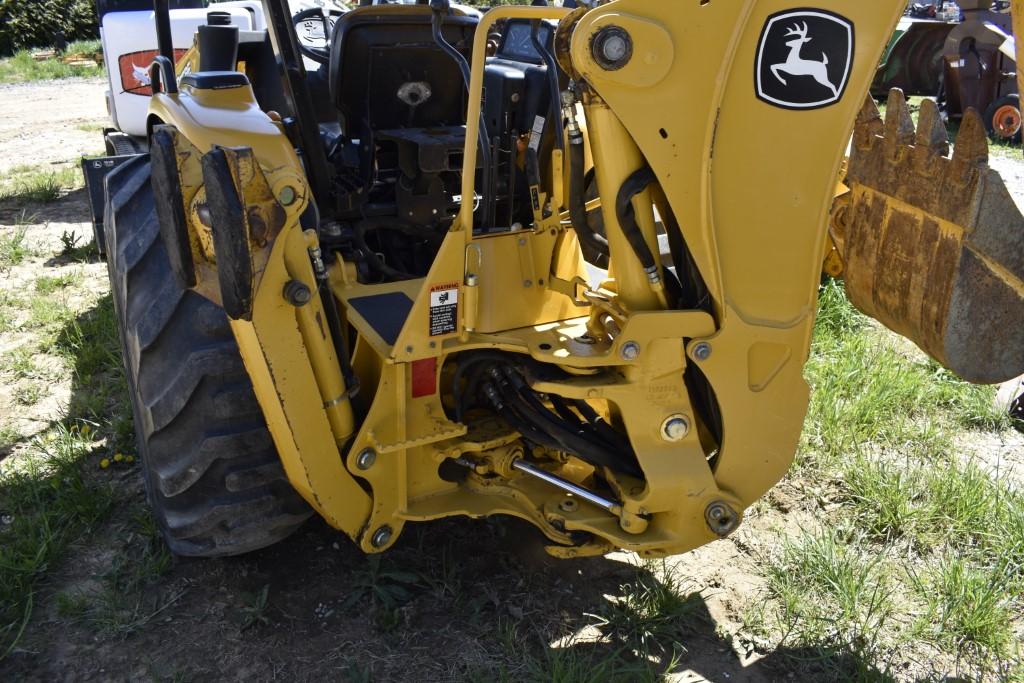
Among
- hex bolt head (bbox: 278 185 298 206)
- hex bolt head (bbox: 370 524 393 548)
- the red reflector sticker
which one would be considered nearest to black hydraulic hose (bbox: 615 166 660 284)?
the red reflector sticker

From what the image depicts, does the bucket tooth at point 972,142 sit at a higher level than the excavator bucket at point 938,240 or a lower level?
higher

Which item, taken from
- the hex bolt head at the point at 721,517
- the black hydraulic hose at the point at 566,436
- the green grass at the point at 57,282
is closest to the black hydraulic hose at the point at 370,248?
the black hydraulic hose at the point at 566,436

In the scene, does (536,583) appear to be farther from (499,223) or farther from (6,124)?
(6,124)

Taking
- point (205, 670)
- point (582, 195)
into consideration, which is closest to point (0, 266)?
point (205, 670)

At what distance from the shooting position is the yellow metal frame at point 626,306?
209cm

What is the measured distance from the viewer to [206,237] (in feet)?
6.89

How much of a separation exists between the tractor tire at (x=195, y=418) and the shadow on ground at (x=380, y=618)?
25 cm

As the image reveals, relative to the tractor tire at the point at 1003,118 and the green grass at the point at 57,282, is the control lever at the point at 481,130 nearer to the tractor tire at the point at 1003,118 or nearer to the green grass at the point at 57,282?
the green grass at the point at 57,282

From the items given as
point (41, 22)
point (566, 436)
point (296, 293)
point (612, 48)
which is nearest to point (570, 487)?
point (566, 436)

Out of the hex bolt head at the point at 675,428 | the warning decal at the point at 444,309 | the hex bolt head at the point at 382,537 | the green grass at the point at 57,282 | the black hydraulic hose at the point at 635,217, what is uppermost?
the black hydraulic hose at the point at 635,217

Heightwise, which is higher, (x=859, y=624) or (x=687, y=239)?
(x=687, y=239)

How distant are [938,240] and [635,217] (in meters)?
0.77

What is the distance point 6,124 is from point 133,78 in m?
5.67

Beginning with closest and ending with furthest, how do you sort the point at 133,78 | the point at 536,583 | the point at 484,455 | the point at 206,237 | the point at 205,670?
the point at 206,237, the point at 205,670, the point at 484,455, the point at 536,583, the point at 133,78
